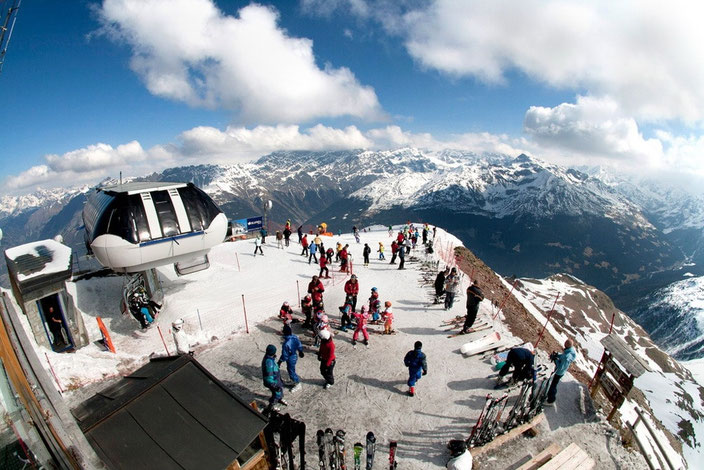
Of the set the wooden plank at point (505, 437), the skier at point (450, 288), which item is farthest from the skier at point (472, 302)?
the wooden plank at point (505, 437)

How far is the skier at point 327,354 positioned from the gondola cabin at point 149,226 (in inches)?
385

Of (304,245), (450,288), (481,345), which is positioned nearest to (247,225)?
(304,245)

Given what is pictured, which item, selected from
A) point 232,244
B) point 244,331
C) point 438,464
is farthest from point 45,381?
point 232,244

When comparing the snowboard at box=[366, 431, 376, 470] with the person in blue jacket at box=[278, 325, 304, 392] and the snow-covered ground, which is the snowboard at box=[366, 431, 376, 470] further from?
the person in blue jacket at box=[278, 325, 304, 392]

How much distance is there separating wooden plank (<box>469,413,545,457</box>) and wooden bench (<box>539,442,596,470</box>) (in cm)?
94

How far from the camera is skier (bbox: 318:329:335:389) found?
10469mm

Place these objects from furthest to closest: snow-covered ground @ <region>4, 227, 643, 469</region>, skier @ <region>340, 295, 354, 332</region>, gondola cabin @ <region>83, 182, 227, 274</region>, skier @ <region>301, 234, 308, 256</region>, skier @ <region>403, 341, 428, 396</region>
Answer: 1. skier @ <region>301, 234, 308, 256</region>
2. skier @ <region>340, 295, 354, 332</region>
3. gondola cabin @ <region>83, 182, 227, 274</region>
4. skier @ <region>403, 341, 428, 396</region>
5. snow-covered ground @ <region>4, 227, 643, 469</region>

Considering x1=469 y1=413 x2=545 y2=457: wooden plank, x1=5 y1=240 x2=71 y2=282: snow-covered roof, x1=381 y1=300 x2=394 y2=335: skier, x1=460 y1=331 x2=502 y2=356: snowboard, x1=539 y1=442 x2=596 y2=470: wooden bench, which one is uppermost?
x1=5 y1=240 x2=71 y2=282: snow-covered roof

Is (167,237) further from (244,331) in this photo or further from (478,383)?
(478,383)

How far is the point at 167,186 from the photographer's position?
653 inches

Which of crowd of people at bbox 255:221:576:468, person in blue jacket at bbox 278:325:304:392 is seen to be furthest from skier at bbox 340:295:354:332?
person in blue jacket at bbox 278:325:304:392

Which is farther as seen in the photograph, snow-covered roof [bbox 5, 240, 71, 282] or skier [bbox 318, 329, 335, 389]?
snow-covered roof [bbox 5, 240, 71, 282]

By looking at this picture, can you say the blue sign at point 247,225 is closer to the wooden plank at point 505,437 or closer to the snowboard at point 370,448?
the snowboard at point 370,448

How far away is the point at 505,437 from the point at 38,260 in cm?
2058
